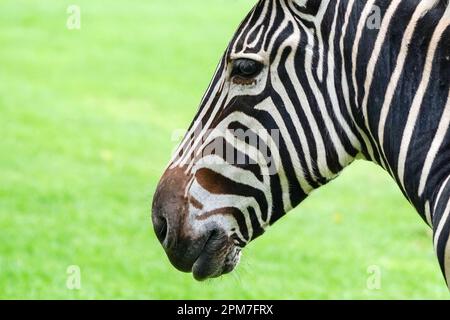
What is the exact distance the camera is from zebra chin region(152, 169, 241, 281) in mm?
3512

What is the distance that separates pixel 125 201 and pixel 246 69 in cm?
→ 776

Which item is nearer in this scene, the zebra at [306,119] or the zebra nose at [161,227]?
the zebra at [306,119]

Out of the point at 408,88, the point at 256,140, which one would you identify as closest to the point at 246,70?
the point at 256,140

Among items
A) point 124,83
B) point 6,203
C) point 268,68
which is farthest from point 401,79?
point 124,83

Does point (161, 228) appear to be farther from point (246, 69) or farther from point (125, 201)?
point (125, 201)

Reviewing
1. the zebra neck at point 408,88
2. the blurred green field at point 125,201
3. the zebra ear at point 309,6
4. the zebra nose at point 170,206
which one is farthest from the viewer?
the blurred green field at point 125,201

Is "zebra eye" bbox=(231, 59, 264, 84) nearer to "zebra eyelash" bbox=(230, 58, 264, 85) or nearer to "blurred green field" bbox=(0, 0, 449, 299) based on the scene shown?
"zebra eyelash" bbox=(230, 58, 264, 85)

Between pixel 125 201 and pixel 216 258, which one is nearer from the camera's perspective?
pixel 216 258

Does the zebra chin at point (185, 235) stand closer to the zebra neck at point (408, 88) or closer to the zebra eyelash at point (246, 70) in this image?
the zebra eyelash at point (246, 70)

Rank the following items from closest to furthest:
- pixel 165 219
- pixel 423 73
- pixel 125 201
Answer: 1. pixel 423 73
2. pixel 165 219
3. pixel 125 201

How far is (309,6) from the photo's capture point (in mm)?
3361

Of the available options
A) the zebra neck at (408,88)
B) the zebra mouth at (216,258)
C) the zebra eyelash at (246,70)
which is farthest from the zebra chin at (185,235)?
the zebra neck at (408,88)

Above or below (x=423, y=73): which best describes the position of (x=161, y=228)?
below

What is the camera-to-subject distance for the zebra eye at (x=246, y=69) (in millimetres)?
3408
